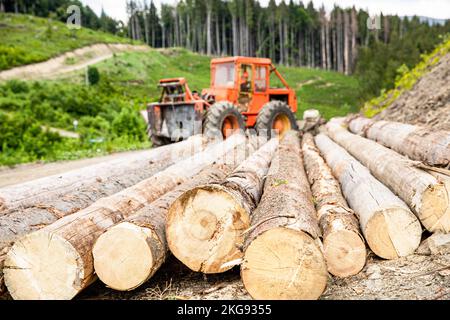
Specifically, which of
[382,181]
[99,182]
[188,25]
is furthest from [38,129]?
[188,25]

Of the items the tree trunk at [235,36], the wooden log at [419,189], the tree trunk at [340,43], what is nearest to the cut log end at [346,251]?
the wooden log at [419,189]

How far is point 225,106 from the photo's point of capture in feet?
37.9

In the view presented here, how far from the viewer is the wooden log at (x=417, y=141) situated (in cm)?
545

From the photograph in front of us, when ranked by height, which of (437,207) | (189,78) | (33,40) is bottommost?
(437,207)

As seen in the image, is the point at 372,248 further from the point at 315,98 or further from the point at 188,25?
the point at 188,25

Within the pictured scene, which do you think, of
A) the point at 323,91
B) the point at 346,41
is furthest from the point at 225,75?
the point at 346,41

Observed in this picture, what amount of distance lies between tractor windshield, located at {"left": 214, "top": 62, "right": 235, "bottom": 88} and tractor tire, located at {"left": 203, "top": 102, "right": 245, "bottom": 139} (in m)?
1.40

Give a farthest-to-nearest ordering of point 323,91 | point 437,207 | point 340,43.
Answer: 1. point 340,43
2. point 323,91
3. point 437,207

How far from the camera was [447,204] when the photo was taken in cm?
434

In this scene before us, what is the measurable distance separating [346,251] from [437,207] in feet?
3.39

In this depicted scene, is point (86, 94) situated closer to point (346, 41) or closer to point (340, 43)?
point (346, 41)

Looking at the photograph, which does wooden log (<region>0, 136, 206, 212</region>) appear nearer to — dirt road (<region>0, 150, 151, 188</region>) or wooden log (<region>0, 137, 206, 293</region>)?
wooden log (<region>0, 137, 206, 293</region>)

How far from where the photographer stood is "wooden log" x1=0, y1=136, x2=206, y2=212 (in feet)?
17.0

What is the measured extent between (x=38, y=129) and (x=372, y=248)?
1436cm
